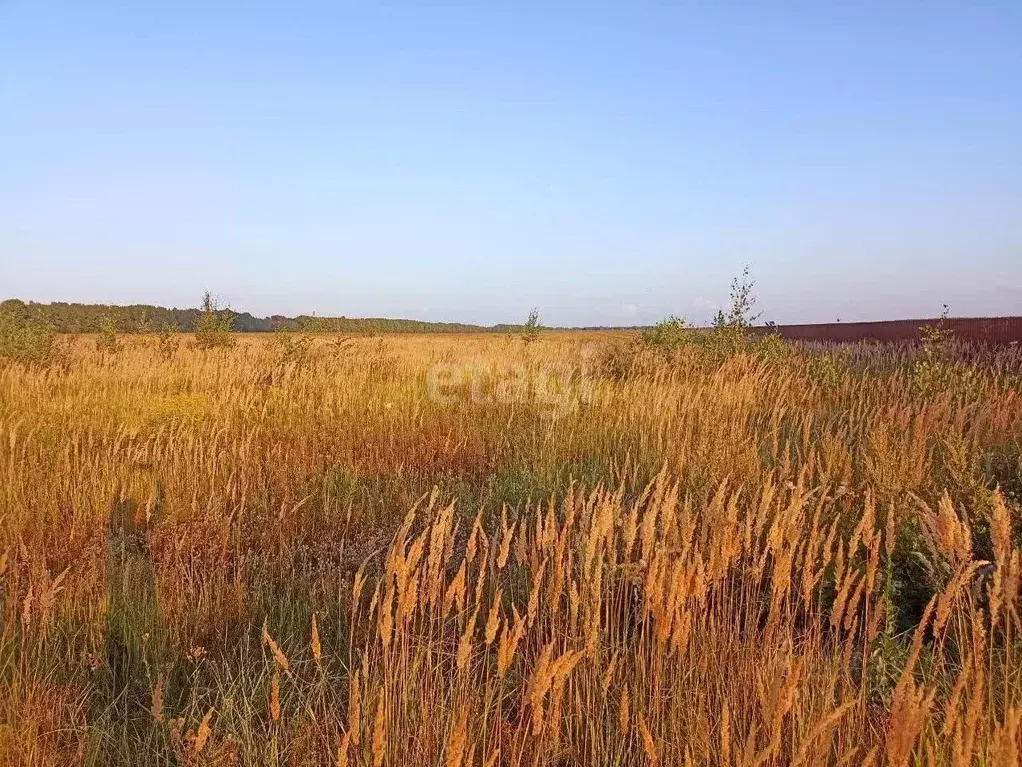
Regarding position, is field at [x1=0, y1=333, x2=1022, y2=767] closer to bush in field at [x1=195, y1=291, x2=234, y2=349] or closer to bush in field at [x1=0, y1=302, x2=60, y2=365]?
bush in field at [x1=0, y1=302, x2=60, y2=365]

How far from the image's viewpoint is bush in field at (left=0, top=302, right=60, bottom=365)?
10.7 m

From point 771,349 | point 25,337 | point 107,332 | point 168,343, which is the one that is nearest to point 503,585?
point 771,349

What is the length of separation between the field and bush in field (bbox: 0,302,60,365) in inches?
177

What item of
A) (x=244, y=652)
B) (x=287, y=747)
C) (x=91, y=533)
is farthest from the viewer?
(x=91, y=533)

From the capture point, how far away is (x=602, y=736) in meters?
1.79

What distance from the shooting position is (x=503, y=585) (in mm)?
2955

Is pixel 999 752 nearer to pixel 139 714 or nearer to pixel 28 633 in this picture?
pixel 139 714

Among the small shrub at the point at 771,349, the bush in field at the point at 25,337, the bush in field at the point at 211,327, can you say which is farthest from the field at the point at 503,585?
the bush in field at the point at 211,327

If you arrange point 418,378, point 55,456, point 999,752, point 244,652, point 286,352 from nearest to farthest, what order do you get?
1. point 999,752
2. point 244,652
3. point 55,456
4. point 418,378
5. point 286,352

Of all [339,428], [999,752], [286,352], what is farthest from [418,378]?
[999,752]

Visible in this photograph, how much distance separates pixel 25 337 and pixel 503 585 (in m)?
12.1

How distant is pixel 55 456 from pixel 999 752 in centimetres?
578

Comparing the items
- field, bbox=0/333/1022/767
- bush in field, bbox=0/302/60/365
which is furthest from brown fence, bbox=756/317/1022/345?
bush in field, bbox=0/302/60/365

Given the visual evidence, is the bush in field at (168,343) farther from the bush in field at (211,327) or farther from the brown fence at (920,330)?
the brown fence at (920,330)
